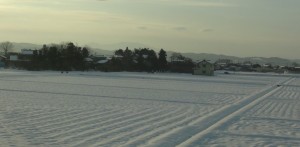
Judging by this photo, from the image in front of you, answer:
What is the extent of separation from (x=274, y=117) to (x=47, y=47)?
61.3 m

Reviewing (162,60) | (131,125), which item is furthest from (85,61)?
(131,125)

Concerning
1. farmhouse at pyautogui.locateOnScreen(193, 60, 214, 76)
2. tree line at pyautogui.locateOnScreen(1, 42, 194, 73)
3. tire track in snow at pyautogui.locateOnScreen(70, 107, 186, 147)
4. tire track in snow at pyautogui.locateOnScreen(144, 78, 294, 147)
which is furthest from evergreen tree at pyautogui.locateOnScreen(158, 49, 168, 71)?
tire track in snow at pyautogui.locateOnScreen(144, 78, 294, 147)

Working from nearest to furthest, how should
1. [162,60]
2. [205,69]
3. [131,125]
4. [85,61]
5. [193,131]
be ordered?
[193,131], [131,125], [85,61], [205,69], [162,60]

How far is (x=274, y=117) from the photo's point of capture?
14.4 metres

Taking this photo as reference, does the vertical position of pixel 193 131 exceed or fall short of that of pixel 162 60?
it falls short

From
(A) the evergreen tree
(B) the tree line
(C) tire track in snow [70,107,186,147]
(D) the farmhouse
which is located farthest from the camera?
(A) the evergreen tree

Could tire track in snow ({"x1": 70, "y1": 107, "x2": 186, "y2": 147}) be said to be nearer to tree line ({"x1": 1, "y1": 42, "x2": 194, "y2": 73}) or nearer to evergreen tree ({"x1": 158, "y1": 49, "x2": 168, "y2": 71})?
tree line ({"x1": 1, "y1": 42, "x2": 194, "y2": 73})

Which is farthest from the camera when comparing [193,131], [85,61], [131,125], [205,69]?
[205,69]

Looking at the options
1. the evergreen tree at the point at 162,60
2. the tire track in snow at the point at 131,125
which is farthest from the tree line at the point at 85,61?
the tire track in snow at the point at 131,125

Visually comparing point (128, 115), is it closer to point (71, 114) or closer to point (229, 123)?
point (71, 114)

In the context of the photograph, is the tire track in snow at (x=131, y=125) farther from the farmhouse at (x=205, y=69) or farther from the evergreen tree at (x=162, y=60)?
the evergreen tree at (x=162, y=60)

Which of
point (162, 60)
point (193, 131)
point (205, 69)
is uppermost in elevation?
point (162, 60)

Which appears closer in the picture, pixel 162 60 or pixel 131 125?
pixel 131 125

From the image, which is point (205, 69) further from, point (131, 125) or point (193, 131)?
point (193, 131)
